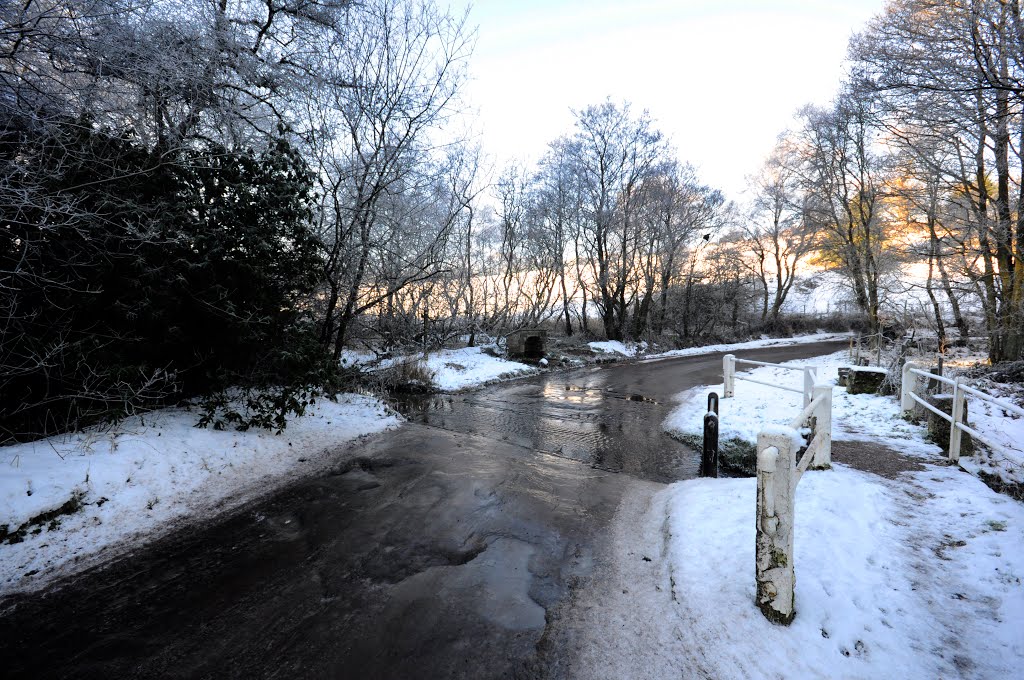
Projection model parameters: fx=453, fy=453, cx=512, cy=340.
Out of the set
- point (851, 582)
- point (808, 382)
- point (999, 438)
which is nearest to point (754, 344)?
point (808, 382)

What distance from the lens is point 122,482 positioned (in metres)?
4.88

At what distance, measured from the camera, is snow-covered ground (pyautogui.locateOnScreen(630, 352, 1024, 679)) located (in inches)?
106

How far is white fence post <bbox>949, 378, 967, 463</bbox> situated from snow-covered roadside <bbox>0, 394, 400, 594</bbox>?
824 centimetres

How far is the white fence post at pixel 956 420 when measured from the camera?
210 inches

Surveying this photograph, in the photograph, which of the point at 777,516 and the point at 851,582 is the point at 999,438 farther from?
the point at 777,516

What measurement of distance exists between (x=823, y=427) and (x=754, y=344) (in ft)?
85.6

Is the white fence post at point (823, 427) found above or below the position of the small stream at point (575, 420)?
above

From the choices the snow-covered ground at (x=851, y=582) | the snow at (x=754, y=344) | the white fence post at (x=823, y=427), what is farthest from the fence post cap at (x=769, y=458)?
the snow at (x=754, y=344)

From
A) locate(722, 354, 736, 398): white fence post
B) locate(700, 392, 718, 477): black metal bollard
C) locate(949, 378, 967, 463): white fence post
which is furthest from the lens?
locate(722, 354, 736, 398): white fence post

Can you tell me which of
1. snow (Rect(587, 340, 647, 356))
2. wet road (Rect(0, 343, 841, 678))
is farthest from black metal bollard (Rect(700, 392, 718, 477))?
snow (Rect(587, 340, 647, 356))

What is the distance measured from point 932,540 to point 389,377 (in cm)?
1233

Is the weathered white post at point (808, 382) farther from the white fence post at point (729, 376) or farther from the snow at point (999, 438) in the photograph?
the white fence post at point (729, 376)

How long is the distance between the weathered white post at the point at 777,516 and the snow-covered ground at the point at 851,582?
162mm

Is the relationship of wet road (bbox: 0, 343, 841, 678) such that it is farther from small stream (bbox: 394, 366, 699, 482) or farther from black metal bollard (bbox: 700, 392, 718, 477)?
black metal bollard (bbox: 700, 392, 718, 477)
